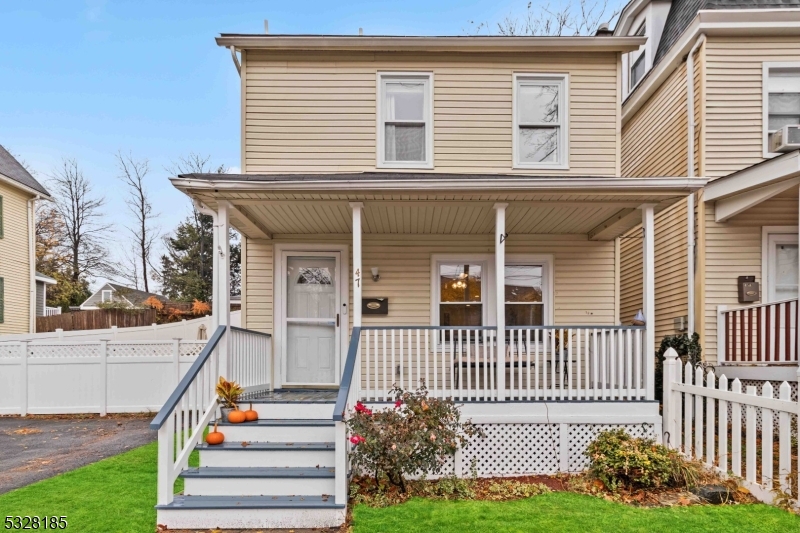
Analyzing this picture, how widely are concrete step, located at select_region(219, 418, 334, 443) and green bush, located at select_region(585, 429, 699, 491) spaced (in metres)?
2.82

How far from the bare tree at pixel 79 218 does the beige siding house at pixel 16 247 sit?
1153cm

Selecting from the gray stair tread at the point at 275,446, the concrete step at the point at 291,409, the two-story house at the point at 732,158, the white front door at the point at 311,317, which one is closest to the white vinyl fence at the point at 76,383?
the white front door at the point at 311,317

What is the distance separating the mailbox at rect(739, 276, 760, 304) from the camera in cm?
730

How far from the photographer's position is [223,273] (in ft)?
18.2

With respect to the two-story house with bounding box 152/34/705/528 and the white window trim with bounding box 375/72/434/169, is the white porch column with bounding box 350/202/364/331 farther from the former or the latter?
the white window trim with bounding box 375/72/434/169

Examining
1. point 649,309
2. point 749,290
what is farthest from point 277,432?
point 749,290

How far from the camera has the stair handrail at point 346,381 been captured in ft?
14.5

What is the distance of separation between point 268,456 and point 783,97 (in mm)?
9184

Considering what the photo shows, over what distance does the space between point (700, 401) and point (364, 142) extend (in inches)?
214

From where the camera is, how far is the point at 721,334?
7.33m

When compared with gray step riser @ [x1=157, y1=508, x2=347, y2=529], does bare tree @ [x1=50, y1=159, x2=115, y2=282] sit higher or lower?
higher

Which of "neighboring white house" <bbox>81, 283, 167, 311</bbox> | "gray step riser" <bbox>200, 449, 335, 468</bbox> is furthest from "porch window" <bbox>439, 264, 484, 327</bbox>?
"neighboring white house" <bbox>81, 283, 167, 311</bbox>

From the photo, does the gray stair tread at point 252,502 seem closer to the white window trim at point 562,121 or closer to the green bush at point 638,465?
the green bush at point 638,465

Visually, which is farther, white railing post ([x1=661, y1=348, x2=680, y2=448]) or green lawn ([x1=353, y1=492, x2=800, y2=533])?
white railing post ([x1=661, y1=348, x2=680, y2=448])
